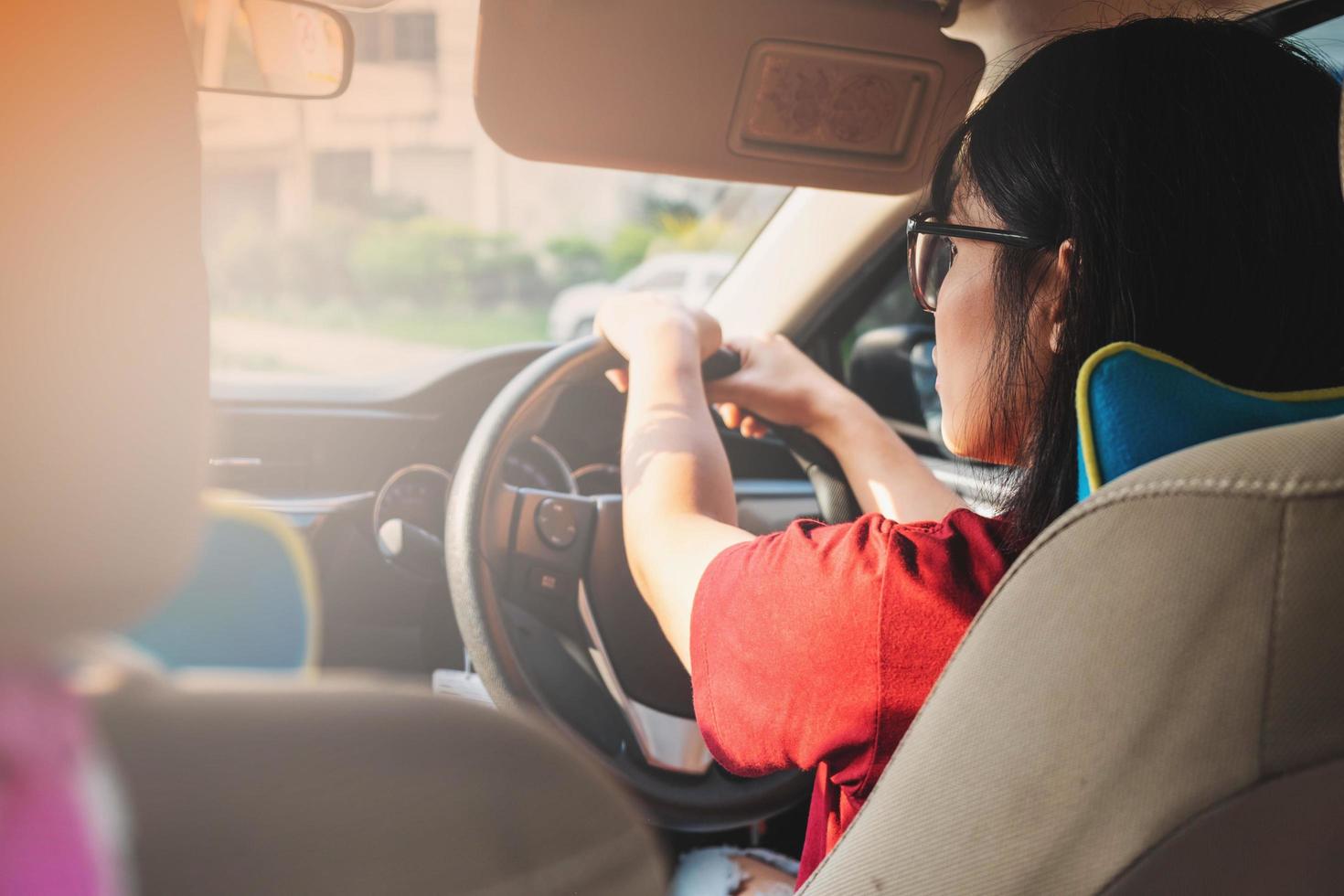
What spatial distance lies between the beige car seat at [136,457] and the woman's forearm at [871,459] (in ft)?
4.00

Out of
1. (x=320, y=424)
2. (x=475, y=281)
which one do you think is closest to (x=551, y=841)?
(x=320, y=424)

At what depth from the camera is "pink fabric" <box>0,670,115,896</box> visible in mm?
586

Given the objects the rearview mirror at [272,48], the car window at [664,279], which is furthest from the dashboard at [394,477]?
the car window at [664,279]

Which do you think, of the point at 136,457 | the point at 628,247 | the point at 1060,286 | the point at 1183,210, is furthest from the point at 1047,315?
the point at 628,247

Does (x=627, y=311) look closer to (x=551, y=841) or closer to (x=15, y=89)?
(x=551, y=841)

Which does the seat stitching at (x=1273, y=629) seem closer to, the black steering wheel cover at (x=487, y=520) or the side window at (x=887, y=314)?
the black steering wheel cover at (x=487, y=520)

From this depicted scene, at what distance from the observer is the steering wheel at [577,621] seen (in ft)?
6.08

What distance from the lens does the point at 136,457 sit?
713mm

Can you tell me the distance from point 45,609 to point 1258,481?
70 centimetres

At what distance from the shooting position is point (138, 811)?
688 millimetres

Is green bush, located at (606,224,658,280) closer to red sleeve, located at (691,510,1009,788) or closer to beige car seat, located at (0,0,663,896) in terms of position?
red sleeve, located at (691,510,1009,788)

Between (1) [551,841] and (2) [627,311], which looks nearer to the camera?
(1) [551,841]

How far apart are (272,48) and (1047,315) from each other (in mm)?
1098

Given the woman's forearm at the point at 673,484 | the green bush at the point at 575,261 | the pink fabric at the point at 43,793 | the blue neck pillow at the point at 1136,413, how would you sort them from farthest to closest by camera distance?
the green bush at the point at 575,261, the woman's forearm at the point at 673,484, the blue neck pillow at the point at 1136,413, the pink fabric at the point at 43,793
